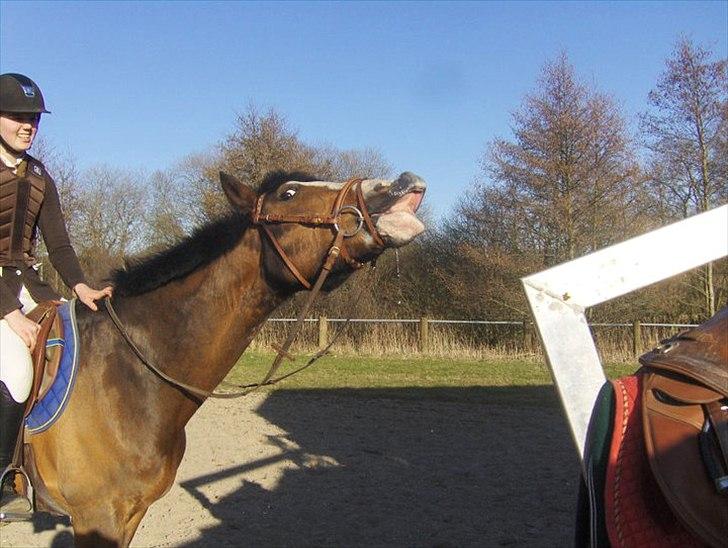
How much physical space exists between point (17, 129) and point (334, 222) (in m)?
1.80

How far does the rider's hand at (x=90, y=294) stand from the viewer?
351 centimetres

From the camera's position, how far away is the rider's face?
11.0 ft

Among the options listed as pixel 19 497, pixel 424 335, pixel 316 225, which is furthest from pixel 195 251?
pixel 424 335

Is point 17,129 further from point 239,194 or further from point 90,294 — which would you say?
point 239,194

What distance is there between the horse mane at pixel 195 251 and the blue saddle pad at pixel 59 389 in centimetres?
39

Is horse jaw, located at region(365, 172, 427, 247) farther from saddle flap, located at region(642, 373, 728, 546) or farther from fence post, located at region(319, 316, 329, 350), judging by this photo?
fence post, located at region(319, 316, 329, 350)

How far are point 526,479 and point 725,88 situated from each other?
55.0 ft

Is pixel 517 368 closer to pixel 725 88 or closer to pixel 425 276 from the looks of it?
pixel 425 276

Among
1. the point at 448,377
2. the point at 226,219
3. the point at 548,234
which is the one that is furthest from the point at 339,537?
the point at 548,234

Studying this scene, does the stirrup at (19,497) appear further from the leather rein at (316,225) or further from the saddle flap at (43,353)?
the leather rein at (316,225)

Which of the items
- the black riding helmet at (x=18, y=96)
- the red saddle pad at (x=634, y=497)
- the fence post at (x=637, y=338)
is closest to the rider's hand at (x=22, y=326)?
the black riding helmet at (x=18, y=96)

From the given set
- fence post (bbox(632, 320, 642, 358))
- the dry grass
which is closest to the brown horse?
the dry grass

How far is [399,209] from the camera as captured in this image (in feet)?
9.86

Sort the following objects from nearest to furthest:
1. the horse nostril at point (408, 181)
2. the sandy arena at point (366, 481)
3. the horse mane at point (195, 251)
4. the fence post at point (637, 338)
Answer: the horse nostril at point (408, 181) → the horse mane at point (195, 251) → the sandy arena at point (366, 481) → the fence post at point (637, 338)
